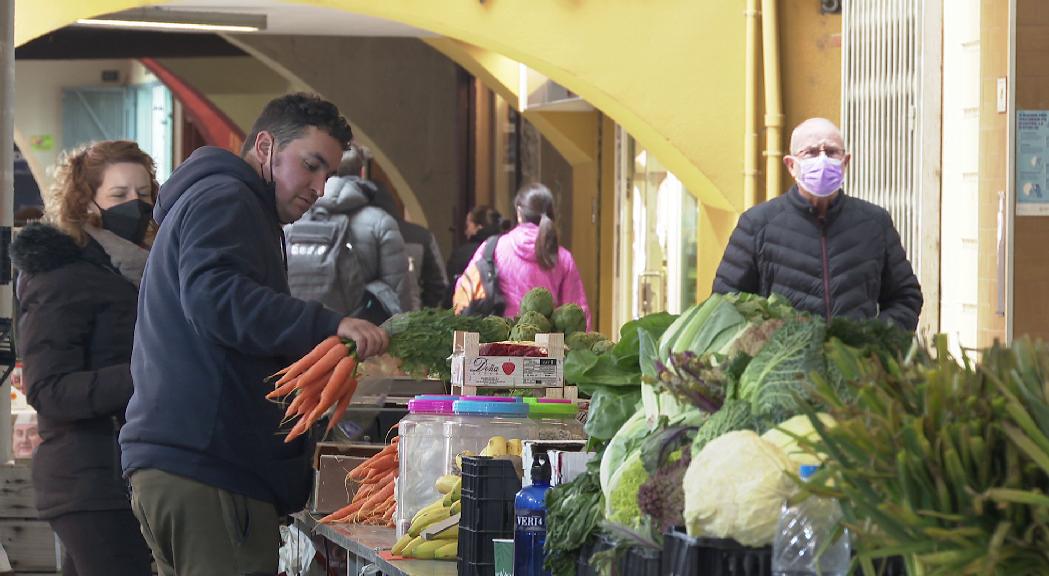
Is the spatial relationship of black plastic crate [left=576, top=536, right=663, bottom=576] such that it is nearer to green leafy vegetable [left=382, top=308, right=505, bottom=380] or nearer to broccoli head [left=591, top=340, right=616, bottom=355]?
green leafy vegetable [left=382, top=308, right=505, bottom=380]

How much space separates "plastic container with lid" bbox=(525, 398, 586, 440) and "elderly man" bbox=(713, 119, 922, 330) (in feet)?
6.24

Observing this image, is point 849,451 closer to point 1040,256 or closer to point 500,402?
point 500,402

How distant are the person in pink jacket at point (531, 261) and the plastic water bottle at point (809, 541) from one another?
755 centimetres

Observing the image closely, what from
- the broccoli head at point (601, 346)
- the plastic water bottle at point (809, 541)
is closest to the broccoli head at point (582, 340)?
the broccoli head at point (601, 346)

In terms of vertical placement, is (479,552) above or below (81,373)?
below

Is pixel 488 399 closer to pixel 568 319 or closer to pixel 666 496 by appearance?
pixel 568 319

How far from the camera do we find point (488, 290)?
10.3 meters

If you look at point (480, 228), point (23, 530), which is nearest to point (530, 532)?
point (23, 530)

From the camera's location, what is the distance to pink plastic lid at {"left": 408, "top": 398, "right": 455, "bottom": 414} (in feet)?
15.1

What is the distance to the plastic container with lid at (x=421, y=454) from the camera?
180 inches

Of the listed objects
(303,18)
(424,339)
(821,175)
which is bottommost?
(424,339)

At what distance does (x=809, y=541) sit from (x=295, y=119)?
221cm

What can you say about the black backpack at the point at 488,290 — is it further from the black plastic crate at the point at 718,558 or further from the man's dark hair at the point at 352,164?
the black plastic crate at the point at 718,558

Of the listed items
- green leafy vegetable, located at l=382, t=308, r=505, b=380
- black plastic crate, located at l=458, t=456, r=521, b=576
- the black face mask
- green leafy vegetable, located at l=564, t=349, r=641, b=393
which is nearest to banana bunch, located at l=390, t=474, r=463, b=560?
black plastic crate, located at l=458, t=456, r=521, b=576
